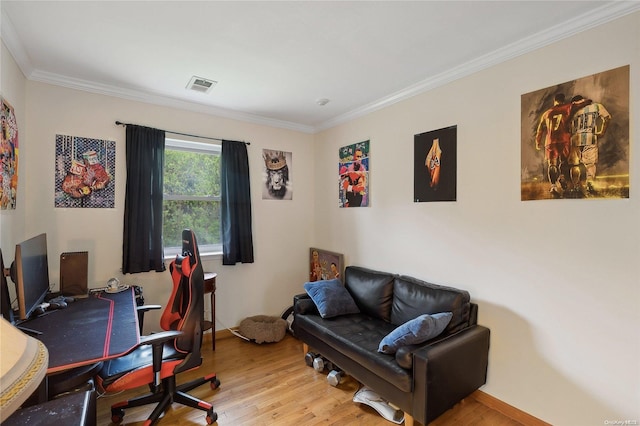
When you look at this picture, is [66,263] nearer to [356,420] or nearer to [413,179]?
[356,420]

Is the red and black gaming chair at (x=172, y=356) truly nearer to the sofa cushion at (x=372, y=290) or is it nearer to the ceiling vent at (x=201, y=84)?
the ceiling vent at (x=201, y=84)

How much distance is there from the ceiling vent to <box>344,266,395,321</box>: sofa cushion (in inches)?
92.4

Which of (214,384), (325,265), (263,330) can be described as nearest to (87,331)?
(214,384)

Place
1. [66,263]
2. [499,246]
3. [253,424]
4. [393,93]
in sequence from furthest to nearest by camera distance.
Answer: [393,93] → [66,263] → [499,246] → [253,424]

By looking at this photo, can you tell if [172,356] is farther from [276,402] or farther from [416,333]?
[416,333]

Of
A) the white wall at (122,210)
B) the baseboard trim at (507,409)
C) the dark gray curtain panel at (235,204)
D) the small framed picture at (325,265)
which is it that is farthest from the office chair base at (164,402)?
the baseboard trim at (507,409)

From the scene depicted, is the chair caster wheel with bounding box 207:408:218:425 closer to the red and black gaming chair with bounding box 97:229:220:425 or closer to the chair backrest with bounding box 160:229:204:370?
the red and black gaming chair with bounding box 97:229:220:425

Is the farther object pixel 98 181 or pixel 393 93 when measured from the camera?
pixel 393 93

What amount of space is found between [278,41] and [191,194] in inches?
79.3

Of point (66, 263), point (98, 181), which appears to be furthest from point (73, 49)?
point (66, 263)

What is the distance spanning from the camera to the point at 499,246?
2.14 m

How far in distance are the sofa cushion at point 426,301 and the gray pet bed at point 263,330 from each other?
4.50ft

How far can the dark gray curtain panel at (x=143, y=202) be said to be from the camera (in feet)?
8.98

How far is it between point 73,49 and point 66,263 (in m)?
1.67
